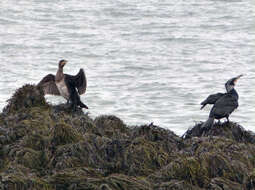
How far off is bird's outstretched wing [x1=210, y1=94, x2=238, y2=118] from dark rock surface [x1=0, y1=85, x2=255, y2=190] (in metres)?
1.51

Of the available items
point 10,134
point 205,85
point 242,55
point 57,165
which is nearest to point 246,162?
point 57,165

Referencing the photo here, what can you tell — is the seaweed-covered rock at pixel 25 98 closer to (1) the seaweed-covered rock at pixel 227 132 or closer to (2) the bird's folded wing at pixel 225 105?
(1) the seaweed-covered rock at pixel 227 132

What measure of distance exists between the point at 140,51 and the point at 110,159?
21.0 metres

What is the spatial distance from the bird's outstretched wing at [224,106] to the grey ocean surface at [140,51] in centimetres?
751

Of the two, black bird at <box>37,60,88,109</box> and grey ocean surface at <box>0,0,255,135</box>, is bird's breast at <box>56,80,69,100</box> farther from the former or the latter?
grey ocean surface at <box>0,0,255,135</box>

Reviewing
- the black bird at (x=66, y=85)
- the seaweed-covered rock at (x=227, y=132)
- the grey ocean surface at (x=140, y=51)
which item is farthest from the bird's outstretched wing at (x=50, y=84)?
the grey ocean surface at (x=140, y=51)

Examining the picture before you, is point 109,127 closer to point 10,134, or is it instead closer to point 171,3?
point 10,134

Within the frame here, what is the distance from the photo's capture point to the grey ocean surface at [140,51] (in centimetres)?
2070

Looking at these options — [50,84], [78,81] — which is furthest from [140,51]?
[78,81]

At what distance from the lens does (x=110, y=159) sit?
22.3 ft

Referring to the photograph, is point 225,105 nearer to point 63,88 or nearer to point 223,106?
point 223,106

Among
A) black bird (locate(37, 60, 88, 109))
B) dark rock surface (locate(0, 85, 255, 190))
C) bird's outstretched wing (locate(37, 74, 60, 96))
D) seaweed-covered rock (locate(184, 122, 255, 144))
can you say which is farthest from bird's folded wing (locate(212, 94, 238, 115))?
bird's outstretched wing (locate(37, 74, 60, 96))

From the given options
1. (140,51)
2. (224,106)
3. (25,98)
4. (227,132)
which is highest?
(25,98)

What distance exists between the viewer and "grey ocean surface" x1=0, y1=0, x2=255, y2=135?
20.7 metres
